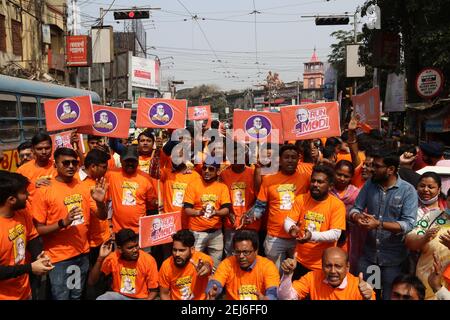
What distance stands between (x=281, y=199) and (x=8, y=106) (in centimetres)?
667

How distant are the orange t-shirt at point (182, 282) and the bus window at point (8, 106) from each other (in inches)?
240

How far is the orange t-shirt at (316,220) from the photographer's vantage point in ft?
13.2

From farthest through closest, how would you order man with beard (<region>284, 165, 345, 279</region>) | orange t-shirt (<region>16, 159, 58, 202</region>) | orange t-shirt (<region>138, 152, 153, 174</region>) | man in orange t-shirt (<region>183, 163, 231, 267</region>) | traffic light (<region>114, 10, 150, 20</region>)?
1. traffic light (<region>114, 10, 150, 20</region>)
2. orange t-shirt (<region>138, 152, 153, 174</region>)
3. orange t-shirt (<region>16, 159, 58, 202</region>)
4. man in orange t-shirt (<region>183, 163, 231, 267</region>)
5. man with beard (<region>284, 165, 345, 279</region>)

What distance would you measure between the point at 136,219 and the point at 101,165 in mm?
710

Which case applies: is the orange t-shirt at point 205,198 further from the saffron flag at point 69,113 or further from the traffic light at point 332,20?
the traffic light at point 332,20

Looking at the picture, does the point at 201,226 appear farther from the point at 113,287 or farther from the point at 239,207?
the point at 113,287

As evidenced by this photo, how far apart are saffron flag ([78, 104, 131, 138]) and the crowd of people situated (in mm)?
785

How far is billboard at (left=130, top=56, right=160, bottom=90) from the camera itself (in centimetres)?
4347

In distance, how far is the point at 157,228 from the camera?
4496mm

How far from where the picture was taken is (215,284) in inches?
142

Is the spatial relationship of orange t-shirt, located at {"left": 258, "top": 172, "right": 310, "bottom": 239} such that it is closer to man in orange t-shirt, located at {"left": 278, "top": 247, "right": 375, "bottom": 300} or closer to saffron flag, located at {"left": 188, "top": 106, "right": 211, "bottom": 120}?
man in orange t-shirt, located at {"left": 278, "top": 247, "right": 375, "bottom": 300}

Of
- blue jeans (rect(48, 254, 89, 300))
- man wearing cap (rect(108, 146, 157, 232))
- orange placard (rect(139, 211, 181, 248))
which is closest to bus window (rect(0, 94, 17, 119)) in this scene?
man wearing cap (rect(108, 146, 157, 232))

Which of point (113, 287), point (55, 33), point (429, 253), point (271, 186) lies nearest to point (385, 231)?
point (429, 253)
